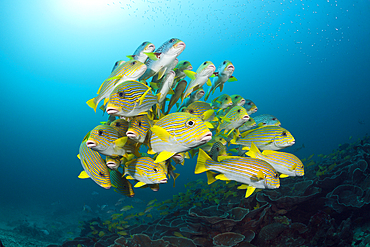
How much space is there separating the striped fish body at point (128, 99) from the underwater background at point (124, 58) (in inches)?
701

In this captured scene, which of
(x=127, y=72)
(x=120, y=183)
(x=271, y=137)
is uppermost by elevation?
(x=127, y=72)

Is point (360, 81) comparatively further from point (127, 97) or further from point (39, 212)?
point (39, 212)

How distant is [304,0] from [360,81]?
160 ft

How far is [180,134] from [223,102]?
6.42 feet

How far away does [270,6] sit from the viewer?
33.7 metres

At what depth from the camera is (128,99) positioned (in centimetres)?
148

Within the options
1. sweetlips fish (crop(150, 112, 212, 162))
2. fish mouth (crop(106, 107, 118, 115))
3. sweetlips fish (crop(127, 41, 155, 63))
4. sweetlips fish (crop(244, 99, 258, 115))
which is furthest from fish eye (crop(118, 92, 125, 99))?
sweetlips fish (crop(244, 99, 258, 115))

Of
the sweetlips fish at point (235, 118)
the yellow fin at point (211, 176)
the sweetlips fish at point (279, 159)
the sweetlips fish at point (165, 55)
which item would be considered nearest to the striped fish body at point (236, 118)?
the sweetlips fish at point (235, 118)

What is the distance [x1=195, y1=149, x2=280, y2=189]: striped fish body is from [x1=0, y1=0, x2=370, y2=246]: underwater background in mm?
17539

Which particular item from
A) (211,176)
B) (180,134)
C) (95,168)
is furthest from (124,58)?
(180,134)

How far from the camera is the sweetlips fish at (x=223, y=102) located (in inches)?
117

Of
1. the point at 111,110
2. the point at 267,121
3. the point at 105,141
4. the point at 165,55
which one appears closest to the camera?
the point at 111,110

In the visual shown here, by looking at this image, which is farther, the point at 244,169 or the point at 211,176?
the point at 211,176

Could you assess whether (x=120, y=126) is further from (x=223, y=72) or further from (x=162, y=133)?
(x=223, y=72)
